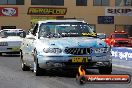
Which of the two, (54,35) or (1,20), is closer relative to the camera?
(54,35)

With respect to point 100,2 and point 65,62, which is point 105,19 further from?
point 65,62

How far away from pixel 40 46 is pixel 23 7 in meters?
46.3

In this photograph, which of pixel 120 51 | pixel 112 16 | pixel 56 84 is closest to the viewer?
pixel 56 84

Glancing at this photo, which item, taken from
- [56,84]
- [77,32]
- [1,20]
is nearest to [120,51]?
[77,32]

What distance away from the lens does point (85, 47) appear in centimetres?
1309

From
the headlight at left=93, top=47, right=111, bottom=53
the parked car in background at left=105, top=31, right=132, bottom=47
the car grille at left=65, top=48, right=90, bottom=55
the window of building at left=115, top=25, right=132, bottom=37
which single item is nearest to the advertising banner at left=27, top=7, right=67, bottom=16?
the window of building at left=115, top=25, right=132, bottom=37

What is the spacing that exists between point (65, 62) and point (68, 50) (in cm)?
32

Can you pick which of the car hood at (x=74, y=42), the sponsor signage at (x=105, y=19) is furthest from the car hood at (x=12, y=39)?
the sponsor signage at (x=105, y=19)

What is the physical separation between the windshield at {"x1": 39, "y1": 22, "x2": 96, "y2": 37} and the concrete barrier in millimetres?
5982

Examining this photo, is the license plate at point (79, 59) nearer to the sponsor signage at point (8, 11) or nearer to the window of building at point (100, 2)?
the sponsor signage at point (8, 11)

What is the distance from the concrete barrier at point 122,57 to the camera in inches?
851

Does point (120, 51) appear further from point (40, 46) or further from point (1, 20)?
point (1, 20)

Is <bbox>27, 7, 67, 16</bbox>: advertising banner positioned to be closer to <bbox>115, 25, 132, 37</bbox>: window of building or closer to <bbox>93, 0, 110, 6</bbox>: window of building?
<bbox>93, 0, 110, 6</bbox>: window of building

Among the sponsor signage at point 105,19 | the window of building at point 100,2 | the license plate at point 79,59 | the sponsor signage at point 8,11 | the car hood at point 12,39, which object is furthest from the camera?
the window of building at point 100,2
